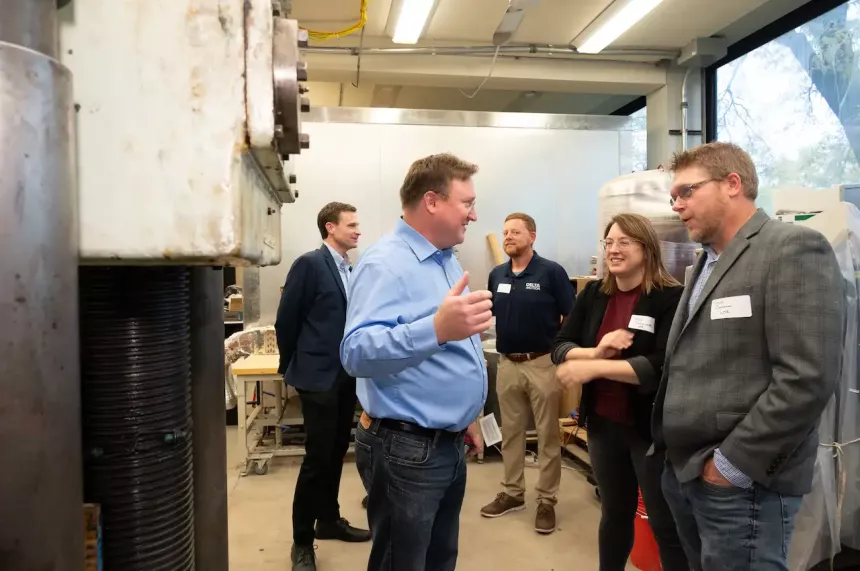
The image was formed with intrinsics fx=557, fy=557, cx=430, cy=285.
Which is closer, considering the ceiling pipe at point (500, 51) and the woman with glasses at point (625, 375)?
the woman with glasses at point (625, 375)

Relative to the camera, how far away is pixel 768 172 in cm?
391

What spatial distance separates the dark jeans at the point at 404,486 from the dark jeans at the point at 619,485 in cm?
74

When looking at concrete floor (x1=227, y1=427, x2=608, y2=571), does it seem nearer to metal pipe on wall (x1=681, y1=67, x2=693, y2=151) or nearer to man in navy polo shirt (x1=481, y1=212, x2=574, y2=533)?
man in navy polo shirt (x1=481, y1=212, x2=574, y2=533)

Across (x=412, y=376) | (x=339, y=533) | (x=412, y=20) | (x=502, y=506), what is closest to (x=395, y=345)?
(x=412, y=376)

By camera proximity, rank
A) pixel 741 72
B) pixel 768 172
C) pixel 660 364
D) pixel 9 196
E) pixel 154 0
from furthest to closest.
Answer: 1. pixel 741 72
2. pixel 768 172
3. pixel 660 364
4. pixel 154 0
5. pixel 9 196

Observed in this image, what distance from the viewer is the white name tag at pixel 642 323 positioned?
1.93m

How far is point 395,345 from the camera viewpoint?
1275 millimetres

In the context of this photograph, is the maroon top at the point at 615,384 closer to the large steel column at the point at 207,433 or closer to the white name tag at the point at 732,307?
the white name tag at the point at 732,307

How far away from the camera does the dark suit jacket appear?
4.11 feet

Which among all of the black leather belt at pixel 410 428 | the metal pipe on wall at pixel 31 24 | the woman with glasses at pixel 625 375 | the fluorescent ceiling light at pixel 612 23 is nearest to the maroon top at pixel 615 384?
the woman with glasses at pixel 625 375

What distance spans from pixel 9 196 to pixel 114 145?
13cm

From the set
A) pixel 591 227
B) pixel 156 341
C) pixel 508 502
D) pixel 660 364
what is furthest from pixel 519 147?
pixel 156 341

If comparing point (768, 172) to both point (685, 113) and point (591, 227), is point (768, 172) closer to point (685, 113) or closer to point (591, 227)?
point (685, 113)

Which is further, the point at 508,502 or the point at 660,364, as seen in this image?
the point at 508,502
